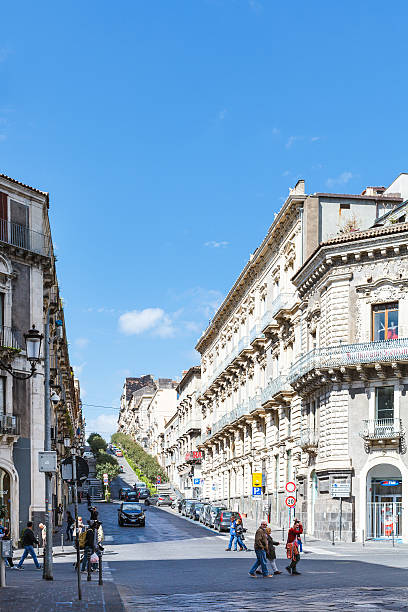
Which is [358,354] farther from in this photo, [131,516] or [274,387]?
[131,516]

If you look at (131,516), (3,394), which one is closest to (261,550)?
(3,394)

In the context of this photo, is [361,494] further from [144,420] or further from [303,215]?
[144,420]

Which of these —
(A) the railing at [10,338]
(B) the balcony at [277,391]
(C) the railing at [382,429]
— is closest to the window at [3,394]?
(A) the railing at [10,338]

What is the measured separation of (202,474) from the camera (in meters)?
91.1

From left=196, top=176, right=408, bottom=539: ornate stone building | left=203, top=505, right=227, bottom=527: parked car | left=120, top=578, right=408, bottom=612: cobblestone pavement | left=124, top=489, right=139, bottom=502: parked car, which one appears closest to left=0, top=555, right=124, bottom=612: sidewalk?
left=120, top=578, right=408, bottom=612: cobblestone pavement

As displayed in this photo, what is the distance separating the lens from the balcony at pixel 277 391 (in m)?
49.8

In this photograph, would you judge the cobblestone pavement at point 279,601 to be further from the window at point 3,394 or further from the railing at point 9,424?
the window at point 3,394

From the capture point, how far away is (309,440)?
4422cm

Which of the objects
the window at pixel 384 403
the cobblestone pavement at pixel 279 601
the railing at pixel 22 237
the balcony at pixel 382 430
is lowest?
the cobblestone pavement at pixel 279 601

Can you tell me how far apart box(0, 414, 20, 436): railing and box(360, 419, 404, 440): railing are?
1558 centimetres

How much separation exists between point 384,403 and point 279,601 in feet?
78.7

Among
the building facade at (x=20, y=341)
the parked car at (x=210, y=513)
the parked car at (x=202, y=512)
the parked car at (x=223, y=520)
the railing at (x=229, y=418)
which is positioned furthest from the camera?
the railing at (x=229, y=418)

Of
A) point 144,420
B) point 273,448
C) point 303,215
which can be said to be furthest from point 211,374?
point 144,420

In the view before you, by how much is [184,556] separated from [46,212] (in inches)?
702
